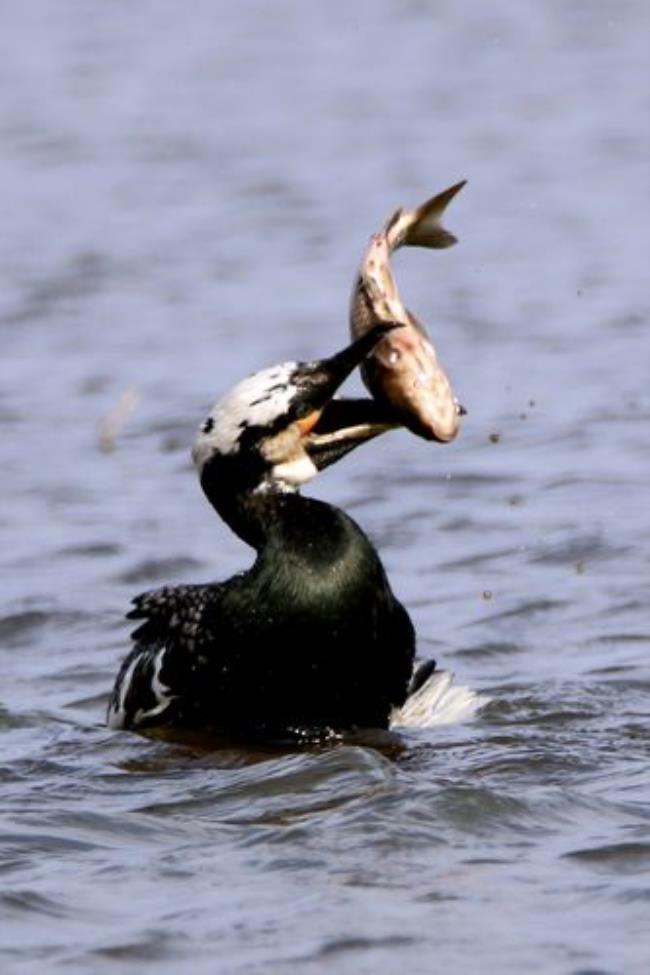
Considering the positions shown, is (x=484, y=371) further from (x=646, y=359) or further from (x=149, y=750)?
(x=149, y=750)

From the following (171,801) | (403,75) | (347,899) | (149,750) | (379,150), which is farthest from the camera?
(403,75)

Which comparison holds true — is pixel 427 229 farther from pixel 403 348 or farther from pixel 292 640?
pixel 292 640

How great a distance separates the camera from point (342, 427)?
356 inches

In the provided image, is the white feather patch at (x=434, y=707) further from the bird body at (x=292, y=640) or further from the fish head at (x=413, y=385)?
the fish head at (x=413, y=385)

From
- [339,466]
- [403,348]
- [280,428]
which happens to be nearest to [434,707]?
[280,428]

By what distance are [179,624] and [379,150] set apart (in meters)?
8.38

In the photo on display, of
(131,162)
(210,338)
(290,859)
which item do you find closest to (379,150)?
(131,162)

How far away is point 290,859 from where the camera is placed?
7.39m

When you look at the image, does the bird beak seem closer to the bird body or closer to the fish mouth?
the fish mouth

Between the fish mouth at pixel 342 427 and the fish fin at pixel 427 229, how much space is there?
486 millimetres

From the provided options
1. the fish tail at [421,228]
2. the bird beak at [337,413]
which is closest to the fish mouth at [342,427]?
the bird beak at [337,413]

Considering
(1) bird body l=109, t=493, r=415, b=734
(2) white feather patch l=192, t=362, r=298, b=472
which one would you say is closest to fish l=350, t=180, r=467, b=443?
(2) white feather patch l=192, t=362, r=298, b=472

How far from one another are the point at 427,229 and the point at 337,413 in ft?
1.93

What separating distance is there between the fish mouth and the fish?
78 millimetres
